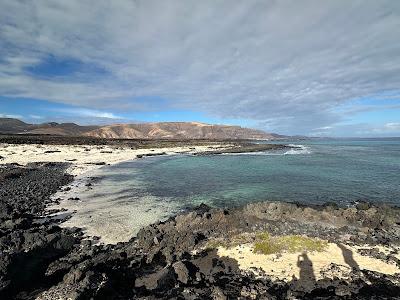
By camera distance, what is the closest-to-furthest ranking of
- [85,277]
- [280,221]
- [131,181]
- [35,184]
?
[85,277]
[280,221]
[35,184]
[131,181]

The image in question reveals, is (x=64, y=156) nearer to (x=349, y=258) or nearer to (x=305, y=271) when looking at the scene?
(x=305, y=271)

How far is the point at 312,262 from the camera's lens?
12.9 metres

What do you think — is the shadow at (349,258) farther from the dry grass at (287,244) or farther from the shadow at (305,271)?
the shadow at (305,271)

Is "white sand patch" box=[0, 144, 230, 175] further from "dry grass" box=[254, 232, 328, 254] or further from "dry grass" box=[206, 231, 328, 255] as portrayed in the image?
"dry grass" box=[254, 232, 328, 254]

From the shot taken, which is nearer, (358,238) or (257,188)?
(358,238)

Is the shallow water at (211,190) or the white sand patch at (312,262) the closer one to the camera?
the white sand patch at (312,262)

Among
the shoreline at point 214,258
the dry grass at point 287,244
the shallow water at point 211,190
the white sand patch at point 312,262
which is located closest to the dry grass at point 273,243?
the dry grass at point 287,244

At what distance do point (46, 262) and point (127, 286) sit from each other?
4.02 m

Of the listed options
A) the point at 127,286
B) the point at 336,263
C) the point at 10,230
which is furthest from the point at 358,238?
the point at 10,230

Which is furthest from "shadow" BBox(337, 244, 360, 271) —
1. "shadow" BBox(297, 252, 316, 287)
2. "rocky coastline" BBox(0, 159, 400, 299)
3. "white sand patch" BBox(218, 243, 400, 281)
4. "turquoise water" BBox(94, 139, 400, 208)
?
"turquoise water" BBox(94, 139, 400, 208)

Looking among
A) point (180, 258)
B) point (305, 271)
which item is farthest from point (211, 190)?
point (305, 271)

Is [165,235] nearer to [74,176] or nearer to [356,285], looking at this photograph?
[356,285]

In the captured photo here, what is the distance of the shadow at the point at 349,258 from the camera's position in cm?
1250

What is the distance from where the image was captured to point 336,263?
1273cm
